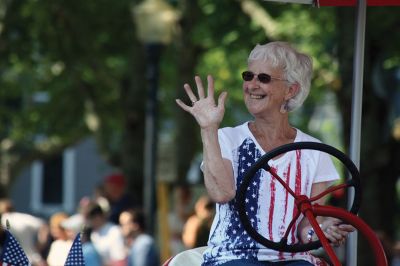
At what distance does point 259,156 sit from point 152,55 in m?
13.0

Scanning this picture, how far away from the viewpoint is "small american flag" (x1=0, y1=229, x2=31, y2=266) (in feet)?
17.3

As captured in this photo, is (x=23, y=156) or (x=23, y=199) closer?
(x=23, y=156)

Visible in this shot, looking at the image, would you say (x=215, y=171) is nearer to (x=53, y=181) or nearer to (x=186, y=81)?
(x=186, y=81)

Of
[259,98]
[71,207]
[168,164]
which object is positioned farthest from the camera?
[71,207]

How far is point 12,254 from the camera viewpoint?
17.4 ft

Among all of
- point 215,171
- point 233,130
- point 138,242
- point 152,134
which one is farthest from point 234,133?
point 152,134

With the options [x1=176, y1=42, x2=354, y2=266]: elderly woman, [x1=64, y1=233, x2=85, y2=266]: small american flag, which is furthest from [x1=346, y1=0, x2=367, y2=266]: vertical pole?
[x1=64, y1=233, x2=85, y2=266]: small american flag

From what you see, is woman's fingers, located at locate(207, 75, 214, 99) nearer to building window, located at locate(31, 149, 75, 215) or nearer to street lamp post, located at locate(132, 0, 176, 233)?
street lamp post, located at locate(132, 0, 176, 233)

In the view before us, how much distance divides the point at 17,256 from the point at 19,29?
17452mm

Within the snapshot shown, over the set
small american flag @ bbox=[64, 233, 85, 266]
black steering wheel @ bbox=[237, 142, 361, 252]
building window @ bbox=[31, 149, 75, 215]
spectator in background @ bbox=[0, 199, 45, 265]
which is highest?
black steering wheel @ bbox=[237, 142, 361, 252]

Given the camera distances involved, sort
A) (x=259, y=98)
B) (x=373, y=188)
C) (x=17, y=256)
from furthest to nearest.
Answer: (x=373, y=188)
(x=259, y=98)
(x=17, y=256)

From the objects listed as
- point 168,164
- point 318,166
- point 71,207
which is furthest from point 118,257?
point 71,207

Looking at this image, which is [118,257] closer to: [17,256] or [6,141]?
[17,256]

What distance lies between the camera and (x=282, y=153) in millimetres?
5359
